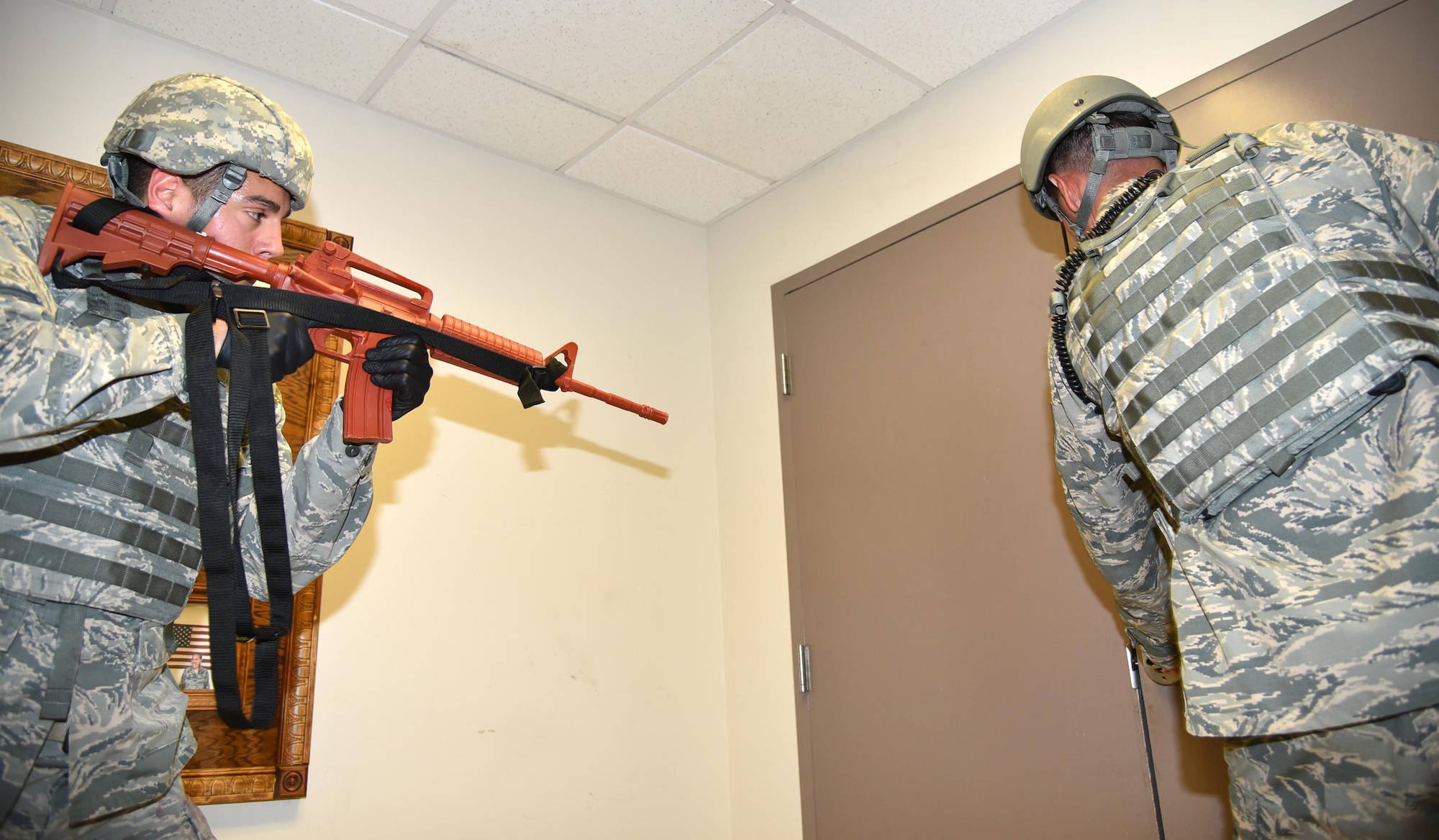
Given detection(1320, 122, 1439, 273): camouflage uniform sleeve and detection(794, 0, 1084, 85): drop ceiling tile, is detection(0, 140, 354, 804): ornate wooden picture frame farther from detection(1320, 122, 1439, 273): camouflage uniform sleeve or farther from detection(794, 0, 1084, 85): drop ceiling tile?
detection(1320, 122, 1439, 273): camouflage uniform sleeve

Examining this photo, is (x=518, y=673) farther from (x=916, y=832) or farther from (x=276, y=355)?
(x=276, y=355)

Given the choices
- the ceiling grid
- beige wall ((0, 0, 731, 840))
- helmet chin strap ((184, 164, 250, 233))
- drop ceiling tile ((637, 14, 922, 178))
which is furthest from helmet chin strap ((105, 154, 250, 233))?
drop ceiling tile ((637, 14, 922, 178))

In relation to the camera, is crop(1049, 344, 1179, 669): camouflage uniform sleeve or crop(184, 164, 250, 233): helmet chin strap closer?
crop(184, 164, 250, 233): helmet chin strap

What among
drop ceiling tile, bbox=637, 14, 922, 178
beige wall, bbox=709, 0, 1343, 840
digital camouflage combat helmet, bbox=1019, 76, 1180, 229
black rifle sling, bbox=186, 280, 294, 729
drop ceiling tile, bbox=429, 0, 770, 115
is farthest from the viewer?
drop ceiling tile, bbox=637, 14, 922, 178

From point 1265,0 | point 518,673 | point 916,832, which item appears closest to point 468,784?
point 518,673

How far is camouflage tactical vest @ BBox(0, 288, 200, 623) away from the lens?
1.15 meters

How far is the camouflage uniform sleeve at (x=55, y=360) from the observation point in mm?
1078

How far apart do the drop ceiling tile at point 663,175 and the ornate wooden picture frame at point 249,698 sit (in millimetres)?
1137

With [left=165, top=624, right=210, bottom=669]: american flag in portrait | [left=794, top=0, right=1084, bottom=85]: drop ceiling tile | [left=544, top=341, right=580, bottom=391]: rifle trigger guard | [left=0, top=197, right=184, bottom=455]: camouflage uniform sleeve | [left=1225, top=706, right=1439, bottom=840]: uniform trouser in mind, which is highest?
[left=794, top=0, right=1084, bottom=85]: drop ceiling tile

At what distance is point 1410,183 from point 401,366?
1.58m

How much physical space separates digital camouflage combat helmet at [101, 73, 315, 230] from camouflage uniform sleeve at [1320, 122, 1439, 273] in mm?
1701

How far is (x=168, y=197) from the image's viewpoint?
1450mm

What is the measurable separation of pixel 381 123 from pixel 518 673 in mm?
1708

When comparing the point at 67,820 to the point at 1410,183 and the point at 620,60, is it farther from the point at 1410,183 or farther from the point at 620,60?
the point at 620,60
